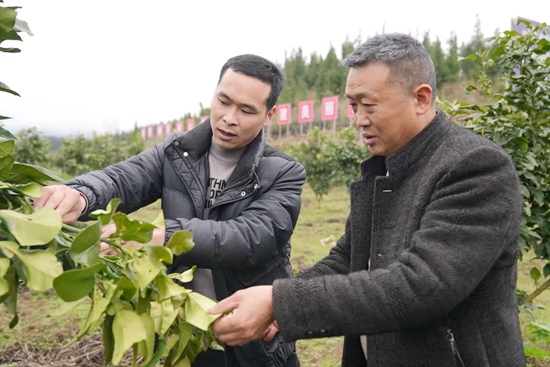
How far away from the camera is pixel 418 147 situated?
4.15 ft

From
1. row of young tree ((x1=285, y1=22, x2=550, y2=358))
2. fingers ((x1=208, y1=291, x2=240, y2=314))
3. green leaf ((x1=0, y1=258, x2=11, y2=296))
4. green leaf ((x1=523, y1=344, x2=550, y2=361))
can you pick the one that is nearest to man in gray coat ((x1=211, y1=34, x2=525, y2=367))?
fingers ((x1=208, y1=291, x2=240, y2=314))

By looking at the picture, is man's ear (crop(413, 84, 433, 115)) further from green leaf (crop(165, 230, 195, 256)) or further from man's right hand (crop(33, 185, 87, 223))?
man's right hand (crop(33, 185, 87, 223))

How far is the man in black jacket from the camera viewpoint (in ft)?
5.29

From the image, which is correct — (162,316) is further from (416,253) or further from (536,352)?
(536,352)

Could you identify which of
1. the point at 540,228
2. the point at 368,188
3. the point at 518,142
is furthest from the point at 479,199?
the point at 540,228

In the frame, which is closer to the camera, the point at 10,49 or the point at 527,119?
the point at 10,49

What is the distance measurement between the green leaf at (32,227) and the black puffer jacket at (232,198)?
1.99 feet

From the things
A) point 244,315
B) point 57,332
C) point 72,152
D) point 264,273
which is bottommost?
point 72,152

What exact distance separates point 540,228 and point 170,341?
200 centimetres

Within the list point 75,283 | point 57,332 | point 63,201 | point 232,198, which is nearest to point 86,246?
point 75,283

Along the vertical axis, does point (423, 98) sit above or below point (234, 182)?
above

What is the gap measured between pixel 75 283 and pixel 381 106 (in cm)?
76

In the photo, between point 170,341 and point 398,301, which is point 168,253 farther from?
point 398,301

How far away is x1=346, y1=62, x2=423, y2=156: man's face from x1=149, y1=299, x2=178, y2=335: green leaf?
24.1 inches
